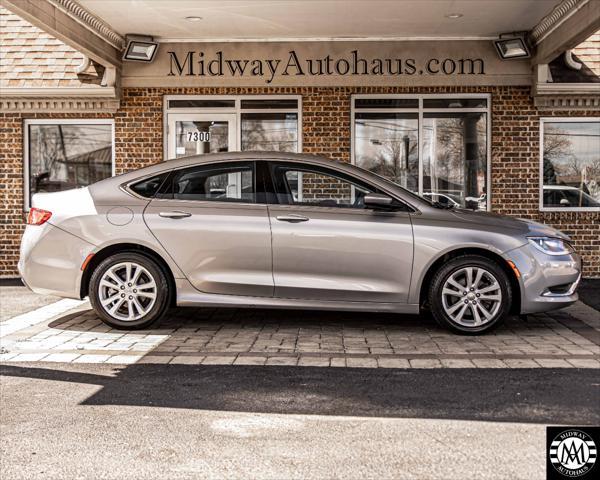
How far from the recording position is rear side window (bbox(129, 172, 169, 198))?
27.1ft

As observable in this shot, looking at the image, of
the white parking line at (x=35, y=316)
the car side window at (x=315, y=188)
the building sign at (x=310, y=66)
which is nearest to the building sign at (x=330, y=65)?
the building sign at (x=310, y=66)

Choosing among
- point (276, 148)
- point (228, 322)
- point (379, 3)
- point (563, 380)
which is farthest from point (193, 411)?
point (276, 148)

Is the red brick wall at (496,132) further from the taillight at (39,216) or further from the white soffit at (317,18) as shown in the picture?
the taillight at (39,216)

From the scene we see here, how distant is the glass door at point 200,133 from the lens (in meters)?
13.1

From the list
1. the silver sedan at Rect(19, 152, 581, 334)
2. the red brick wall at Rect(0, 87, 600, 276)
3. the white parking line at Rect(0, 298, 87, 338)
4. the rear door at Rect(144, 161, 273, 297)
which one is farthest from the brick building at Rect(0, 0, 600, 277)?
the rear door at Rect(144, 161, 273, 297)

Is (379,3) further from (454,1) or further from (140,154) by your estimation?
(140,154)

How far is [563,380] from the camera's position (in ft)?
20.1

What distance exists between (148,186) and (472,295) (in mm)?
3237

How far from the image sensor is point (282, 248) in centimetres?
795

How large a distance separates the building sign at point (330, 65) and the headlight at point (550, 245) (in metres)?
5.31

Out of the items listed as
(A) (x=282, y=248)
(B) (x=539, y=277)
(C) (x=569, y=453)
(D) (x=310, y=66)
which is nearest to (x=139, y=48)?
(D) (x=310, y=66)

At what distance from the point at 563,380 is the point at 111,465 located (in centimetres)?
337

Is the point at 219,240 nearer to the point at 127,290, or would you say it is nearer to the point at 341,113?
the point at 127,290

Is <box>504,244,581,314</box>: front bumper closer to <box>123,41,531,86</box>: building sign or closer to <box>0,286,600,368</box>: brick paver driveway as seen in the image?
<box>0,286,600,368</box>: brick paver driveway
